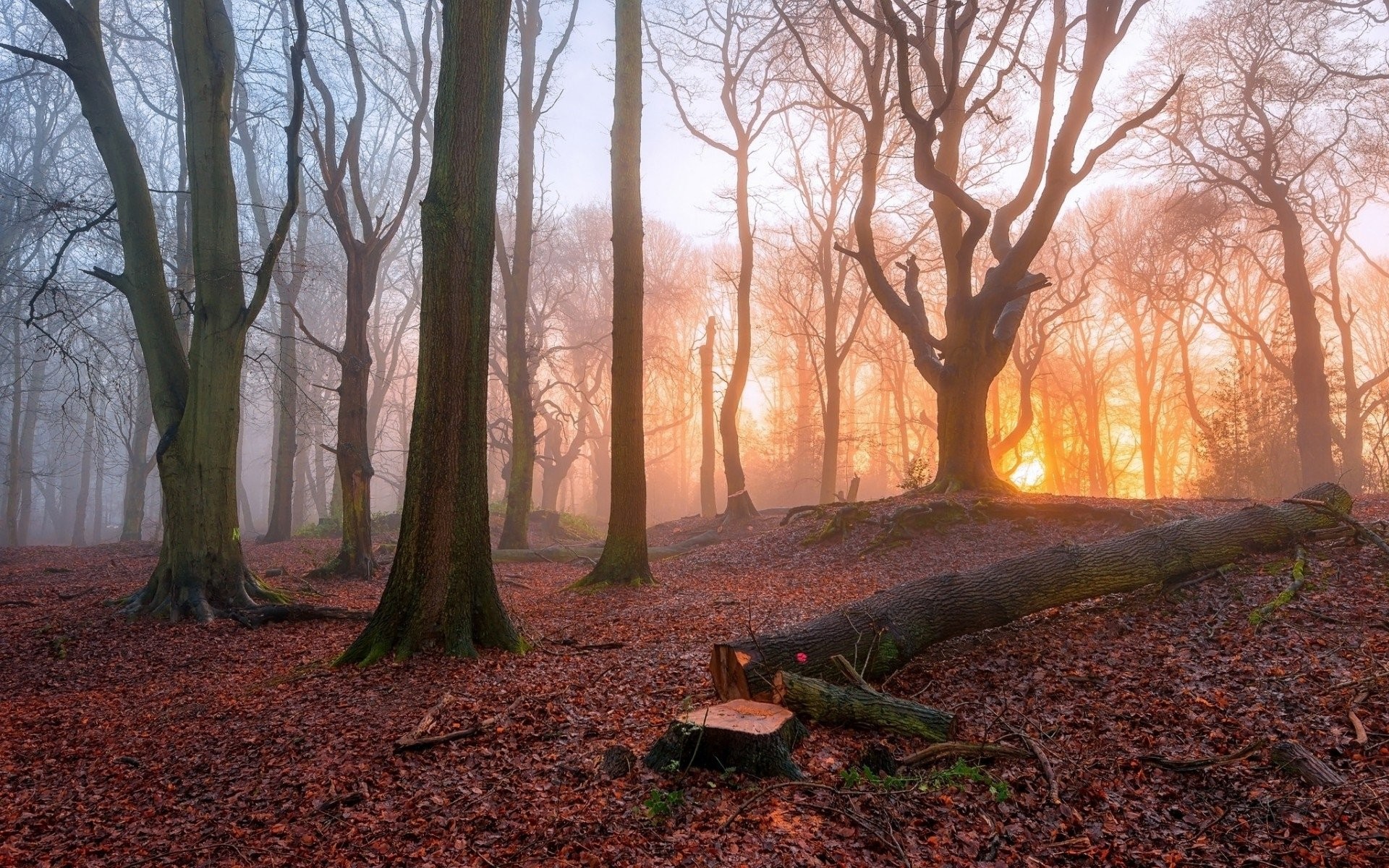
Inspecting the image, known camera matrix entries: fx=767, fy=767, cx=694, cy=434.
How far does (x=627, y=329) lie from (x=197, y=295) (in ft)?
15.3

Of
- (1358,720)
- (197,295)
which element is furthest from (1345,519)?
(197,295)

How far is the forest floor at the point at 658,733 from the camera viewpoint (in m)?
3.29

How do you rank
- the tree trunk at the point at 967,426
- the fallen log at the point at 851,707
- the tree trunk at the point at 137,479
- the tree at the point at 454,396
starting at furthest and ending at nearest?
the tree trunk at the point at 137,479 → the tree trunk at the point at 967,426 → the tree at the point at 454,396 → the fallen log at the point at 851,707

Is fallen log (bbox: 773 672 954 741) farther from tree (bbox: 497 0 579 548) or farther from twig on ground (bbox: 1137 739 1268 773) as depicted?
tree (bbox: 497 0 579 548)

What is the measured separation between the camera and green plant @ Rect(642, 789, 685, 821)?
3475 millimetres

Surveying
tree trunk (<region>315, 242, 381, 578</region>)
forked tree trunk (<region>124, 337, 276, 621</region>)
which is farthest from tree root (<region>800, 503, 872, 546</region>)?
forked tree trunk (<region>124, 337, 276, 621</region>)

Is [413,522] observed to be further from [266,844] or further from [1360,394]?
[1360,394]

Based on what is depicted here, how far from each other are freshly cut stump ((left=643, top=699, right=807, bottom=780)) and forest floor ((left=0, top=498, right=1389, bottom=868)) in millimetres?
83

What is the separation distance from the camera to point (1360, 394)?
67.7 feet

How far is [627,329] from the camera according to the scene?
30.6ft

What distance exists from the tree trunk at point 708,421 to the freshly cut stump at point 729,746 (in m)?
17.5

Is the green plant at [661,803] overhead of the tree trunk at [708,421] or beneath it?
beneath

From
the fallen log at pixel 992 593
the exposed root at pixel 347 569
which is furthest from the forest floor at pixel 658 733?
the exposed root at pixel 347 569

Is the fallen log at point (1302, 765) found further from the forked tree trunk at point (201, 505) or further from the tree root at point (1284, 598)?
the forked tree trunk at point (201, 505)
